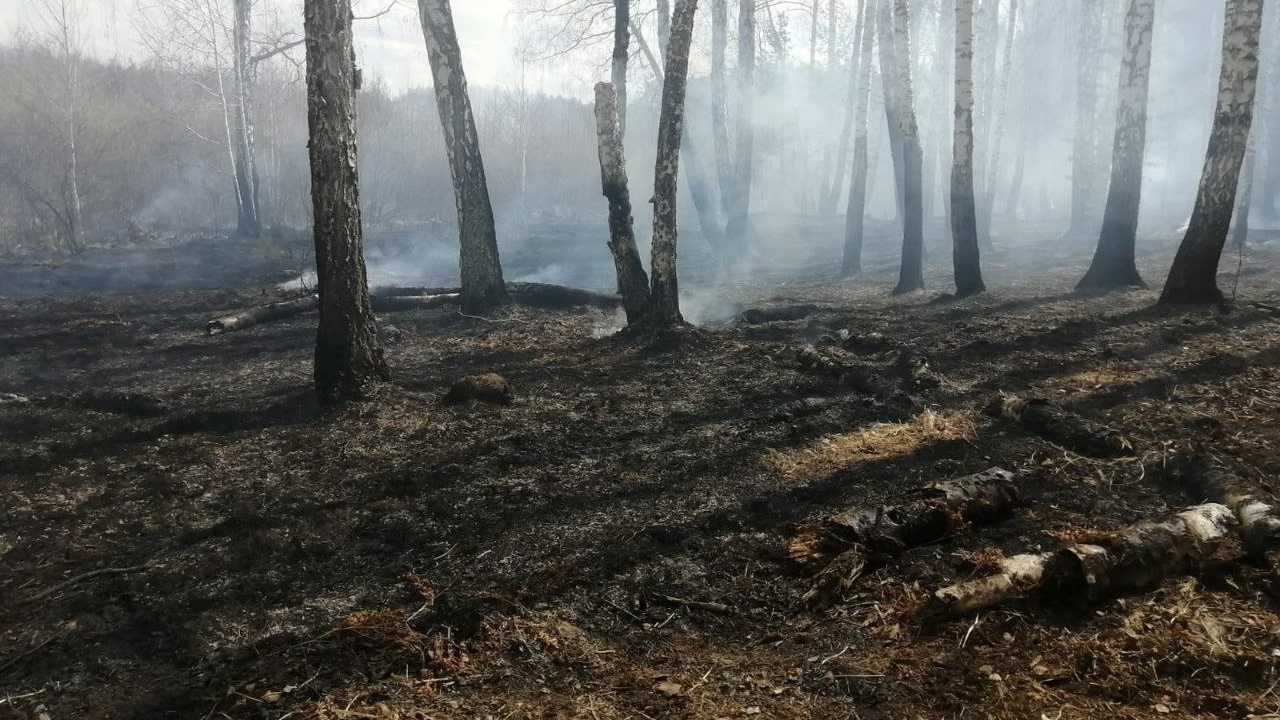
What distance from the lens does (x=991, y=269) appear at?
17.8 meters

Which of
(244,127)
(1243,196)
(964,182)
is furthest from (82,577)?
(244,127)

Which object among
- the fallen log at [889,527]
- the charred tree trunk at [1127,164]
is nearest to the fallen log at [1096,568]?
the fallen log at [889,527]

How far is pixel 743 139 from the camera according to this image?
867 inches

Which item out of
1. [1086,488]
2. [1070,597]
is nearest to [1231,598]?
[1070,597]

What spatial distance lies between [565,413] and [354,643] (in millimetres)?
3537

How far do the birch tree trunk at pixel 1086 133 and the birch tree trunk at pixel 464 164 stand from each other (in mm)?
20887

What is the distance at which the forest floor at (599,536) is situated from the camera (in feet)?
9.37

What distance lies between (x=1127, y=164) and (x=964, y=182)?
247 centimetres

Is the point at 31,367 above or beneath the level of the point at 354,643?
above

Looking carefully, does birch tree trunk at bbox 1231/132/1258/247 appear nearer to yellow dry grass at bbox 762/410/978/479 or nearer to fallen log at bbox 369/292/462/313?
yellow dry grass at bbox 762/410/978/479

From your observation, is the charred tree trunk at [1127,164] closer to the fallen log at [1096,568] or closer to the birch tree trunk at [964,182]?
the birch tree trunk at [964,182]

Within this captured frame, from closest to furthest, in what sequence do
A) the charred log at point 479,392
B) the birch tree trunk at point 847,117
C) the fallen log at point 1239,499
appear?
the fallen log at point 1239,499 < the charred log at point 479,392 < the birch tree trunk at point 847,117

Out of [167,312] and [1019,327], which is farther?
[167,312]

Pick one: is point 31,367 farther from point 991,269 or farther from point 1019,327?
point 991,269
